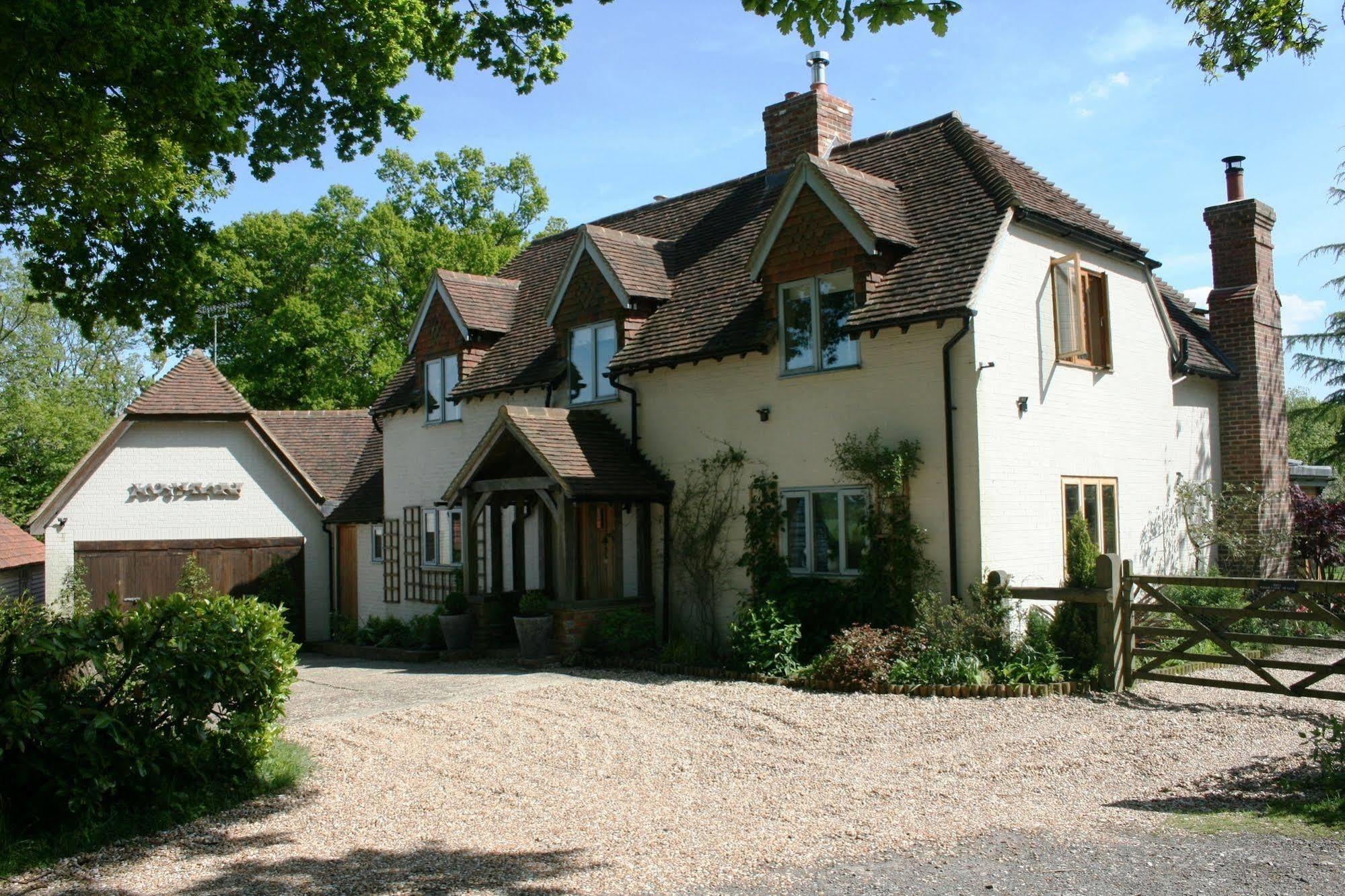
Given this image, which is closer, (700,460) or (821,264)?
(821,264)

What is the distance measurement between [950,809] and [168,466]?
77.0 feet

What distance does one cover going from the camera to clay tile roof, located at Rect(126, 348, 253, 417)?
2680 cm

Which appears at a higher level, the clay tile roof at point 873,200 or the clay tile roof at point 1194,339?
the clay tile roof at point 873,200

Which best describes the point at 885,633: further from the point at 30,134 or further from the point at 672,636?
the point at 30,134

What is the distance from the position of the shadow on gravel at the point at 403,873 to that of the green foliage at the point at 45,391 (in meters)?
33.3

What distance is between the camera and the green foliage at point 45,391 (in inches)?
1708

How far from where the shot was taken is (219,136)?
9.80 meters

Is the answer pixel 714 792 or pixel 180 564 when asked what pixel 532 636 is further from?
pixel 180 564

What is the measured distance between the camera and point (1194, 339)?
70.8ft

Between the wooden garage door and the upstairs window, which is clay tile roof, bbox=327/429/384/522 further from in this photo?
the upstairs window

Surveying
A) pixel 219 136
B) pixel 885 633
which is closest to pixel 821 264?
pixel 885 633

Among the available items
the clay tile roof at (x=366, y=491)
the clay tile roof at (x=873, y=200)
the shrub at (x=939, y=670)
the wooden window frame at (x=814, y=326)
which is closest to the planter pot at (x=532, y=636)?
the wooden window frame at (x=814, y=326)

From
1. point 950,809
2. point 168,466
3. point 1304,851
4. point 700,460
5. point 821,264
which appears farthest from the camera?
point 168,466

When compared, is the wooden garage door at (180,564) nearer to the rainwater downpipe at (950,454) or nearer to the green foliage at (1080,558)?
the rainwater downpipe at (950,454)
